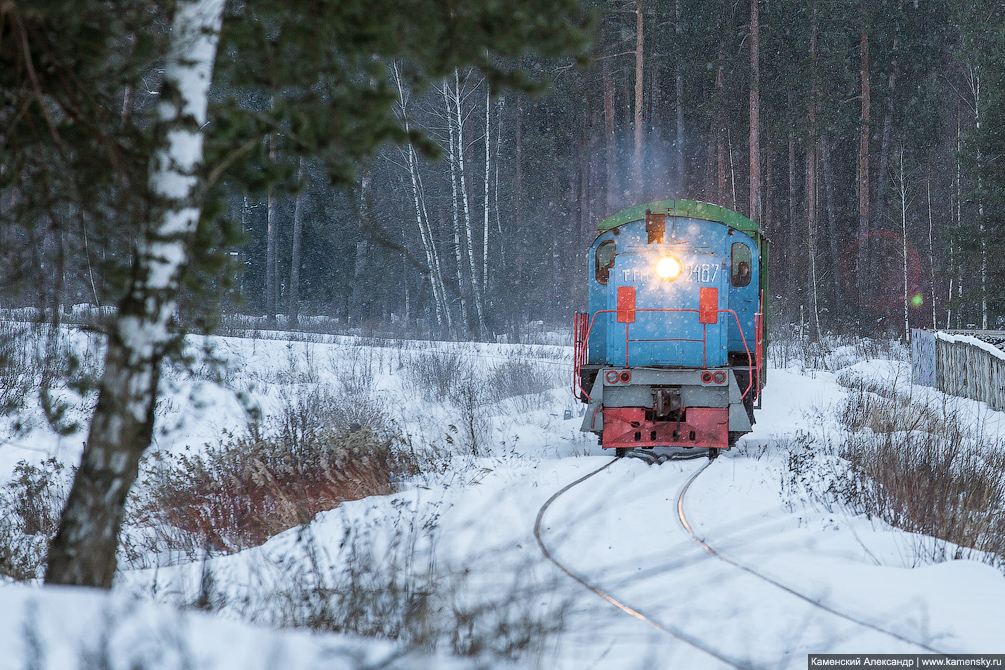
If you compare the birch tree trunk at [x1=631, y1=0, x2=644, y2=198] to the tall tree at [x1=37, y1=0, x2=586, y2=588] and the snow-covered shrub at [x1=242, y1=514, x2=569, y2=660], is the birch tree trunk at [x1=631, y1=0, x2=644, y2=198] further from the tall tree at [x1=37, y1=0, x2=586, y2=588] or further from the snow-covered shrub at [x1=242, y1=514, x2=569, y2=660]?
the tall tree at [x1=37, y1=0, x2=586, y2=588]

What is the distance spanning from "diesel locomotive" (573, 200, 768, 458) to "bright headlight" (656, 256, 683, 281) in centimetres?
1

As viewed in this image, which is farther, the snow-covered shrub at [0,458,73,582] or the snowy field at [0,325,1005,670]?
the snow-covered shrub at [0,458,73,582]

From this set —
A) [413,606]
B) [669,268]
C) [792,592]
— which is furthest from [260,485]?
[669,268]

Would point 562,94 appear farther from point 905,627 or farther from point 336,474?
point 905,627

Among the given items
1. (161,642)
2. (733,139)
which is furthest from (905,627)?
(733,139)

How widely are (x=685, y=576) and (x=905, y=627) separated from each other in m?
1.42

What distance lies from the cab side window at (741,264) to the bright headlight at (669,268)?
2.99 ft

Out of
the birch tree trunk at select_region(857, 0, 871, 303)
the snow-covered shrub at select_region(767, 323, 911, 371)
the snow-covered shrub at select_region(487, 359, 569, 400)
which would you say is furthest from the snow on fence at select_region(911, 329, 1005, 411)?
the birch tree trunk at select_region(857, 0, 871, 303)

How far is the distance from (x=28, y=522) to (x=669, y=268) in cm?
783

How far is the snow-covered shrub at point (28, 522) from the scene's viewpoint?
550 centimetres

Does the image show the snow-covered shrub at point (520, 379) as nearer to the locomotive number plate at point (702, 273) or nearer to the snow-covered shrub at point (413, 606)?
the locomotive number plate at point (702, 273)

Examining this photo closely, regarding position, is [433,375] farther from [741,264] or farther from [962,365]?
[962,365]

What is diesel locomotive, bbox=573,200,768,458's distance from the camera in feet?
33.1

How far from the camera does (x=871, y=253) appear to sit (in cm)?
3528
